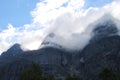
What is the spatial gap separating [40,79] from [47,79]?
7613mm

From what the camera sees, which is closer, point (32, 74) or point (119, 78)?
point (32, 74)

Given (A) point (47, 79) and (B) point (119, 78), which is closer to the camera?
(A) point (47, 79)

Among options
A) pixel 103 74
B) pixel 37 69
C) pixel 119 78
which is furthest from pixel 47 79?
pixel 119 78

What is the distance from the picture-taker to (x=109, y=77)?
15750 centimetres

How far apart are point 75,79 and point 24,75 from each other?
79.5ft

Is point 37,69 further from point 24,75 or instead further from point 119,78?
point 119,78

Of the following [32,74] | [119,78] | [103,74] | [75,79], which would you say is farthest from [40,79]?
[119,78]

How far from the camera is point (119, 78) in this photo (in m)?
184

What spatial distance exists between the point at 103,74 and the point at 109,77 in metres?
3.06

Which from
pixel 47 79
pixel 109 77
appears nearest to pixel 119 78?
pixel 109 77

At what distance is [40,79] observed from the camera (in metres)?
154

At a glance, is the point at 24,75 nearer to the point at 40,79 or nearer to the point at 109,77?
the point at 40,79

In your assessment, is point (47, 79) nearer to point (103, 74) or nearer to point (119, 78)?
point (103, 74)

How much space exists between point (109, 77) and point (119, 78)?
94.4ft
